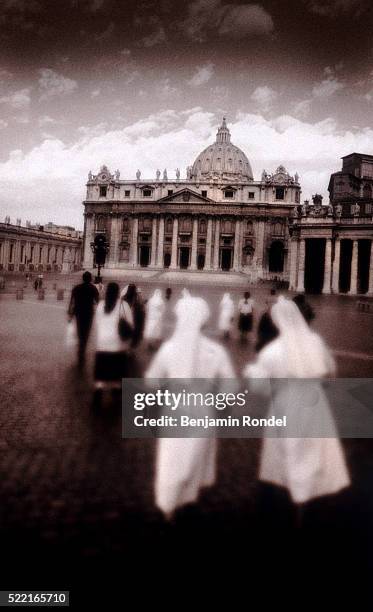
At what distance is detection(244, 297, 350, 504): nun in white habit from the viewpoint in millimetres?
4297

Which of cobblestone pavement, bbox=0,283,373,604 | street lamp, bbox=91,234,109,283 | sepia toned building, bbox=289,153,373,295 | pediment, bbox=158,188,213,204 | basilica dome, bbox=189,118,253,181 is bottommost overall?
cobblestone pavement, bbox=0,283,373,604

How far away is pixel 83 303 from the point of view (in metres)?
8.97

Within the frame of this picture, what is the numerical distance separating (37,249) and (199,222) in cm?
4526

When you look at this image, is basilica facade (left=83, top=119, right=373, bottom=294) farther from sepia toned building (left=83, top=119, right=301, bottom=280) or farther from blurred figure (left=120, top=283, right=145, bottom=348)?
blurred figure (left=120, top=283, right=145, bottom=348)

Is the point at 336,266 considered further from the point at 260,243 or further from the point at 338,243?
the point at 260,243

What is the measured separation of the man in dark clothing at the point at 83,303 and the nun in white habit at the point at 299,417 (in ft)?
16.7

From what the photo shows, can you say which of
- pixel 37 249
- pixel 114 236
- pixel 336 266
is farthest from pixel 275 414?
pixel 114 236

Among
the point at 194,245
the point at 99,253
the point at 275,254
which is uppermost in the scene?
the point at 194,245

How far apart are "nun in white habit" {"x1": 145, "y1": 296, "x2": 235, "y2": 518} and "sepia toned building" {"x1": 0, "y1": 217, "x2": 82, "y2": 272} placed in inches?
645

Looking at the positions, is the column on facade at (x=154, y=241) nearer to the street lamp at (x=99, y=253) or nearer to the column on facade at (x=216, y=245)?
the column on facade at (x=216, y=245)

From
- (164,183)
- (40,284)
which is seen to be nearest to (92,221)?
(164,183)

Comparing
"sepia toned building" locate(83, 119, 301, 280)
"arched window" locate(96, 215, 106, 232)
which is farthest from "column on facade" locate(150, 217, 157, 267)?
"arched window" locate(96, 215, 106, 232)

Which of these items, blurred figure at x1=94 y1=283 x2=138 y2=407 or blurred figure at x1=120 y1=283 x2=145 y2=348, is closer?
blurred figure at x1=94 y1=283 x2=138 y2=407

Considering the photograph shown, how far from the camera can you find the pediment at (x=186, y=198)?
63031 millimetres
